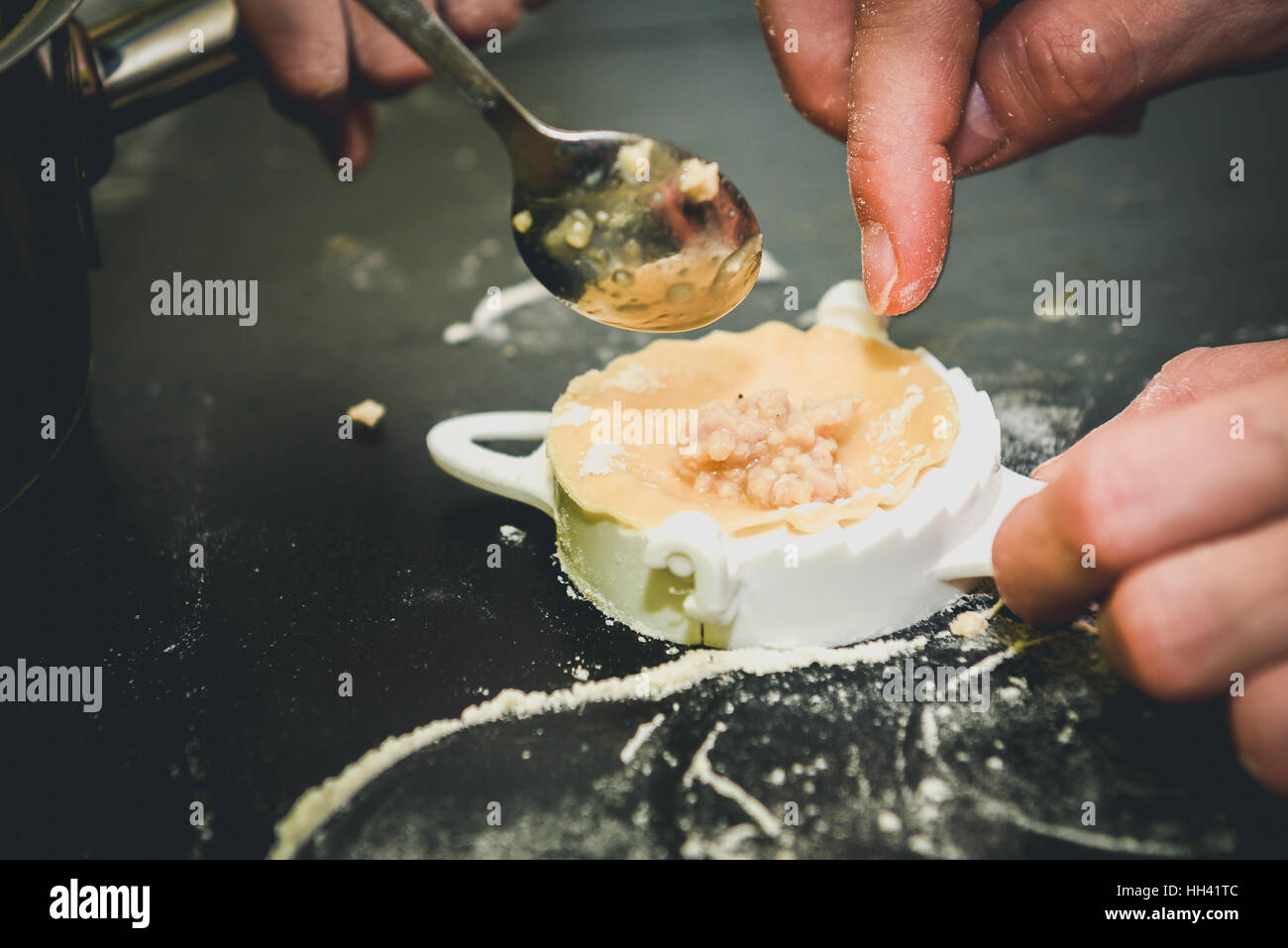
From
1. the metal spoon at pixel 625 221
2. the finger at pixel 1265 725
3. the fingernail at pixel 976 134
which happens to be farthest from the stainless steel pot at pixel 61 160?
the finger at pixel 1265 725

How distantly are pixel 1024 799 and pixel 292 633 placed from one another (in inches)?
36.0

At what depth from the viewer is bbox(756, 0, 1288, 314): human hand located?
1.38m

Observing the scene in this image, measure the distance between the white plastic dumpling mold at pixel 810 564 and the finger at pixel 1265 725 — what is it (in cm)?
32

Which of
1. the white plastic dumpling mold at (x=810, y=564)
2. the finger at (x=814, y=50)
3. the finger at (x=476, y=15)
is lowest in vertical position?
the white plastic dumpling mold at (x=810, y=564)

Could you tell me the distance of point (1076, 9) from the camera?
4.88 feet

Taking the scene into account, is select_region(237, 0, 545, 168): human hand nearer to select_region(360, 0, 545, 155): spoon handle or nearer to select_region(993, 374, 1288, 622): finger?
select_region(360, 0, 545, 155): spoon handle

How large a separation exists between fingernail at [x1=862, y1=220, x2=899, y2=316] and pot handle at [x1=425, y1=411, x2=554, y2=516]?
19.2 inches

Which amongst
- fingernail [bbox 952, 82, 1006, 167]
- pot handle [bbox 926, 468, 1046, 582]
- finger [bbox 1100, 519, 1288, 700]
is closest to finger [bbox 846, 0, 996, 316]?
fingernail [bbox 952, 82, 1006, 167]

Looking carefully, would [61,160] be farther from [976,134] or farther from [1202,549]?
[1202,549]

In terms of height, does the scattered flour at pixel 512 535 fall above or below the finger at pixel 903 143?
below

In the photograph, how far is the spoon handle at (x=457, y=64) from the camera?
3.82 feet

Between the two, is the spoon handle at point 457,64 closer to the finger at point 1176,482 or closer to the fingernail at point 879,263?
the fingernail at point 879,263
